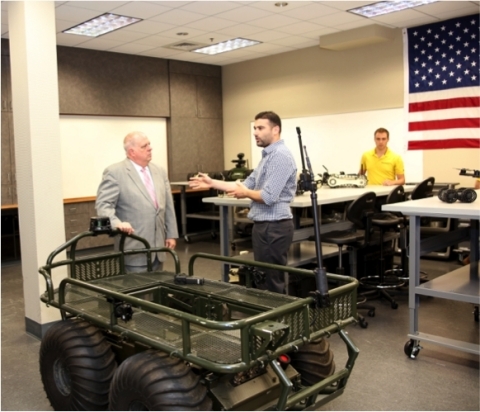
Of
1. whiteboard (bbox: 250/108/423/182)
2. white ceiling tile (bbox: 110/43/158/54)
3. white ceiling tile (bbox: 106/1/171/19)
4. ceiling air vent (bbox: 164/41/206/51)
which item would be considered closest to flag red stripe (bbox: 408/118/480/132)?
whiteboard (bbox: 250/108/423/182)

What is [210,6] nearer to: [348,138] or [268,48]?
[268,48]

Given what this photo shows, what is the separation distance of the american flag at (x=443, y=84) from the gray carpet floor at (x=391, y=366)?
3131 mm

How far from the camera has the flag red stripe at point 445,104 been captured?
6.89 metres

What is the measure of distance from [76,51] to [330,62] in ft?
13.1

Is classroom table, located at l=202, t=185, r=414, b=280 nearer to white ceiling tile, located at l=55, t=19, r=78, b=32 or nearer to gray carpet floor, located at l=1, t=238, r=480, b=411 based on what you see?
gray carpet floor, located at l=1, t=238, r=480, b=411

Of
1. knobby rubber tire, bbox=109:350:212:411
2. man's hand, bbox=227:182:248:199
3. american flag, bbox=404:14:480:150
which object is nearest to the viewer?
knobby rubber tire, bbox=109:350:212:411

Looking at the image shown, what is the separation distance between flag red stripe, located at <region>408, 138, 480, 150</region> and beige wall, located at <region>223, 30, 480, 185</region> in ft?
0.23

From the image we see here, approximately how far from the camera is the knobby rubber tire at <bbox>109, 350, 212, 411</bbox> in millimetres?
2029

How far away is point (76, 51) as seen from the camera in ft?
26.2

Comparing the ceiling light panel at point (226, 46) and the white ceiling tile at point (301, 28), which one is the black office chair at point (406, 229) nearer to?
the white ceiling tile at point (301, 28)

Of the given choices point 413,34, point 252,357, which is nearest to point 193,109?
point 413,34

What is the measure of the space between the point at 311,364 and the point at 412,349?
1.38 metres

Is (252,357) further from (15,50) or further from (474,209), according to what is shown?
(15,50)

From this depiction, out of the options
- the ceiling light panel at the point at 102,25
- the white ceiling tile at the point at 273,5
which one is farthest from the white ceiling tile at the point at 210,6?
the ceiling light panel at the point at 102,25
